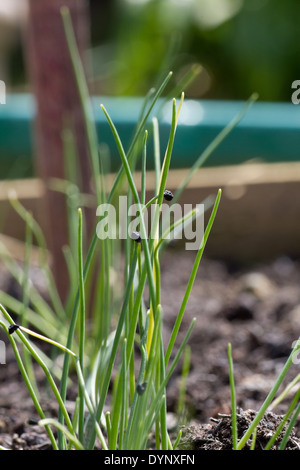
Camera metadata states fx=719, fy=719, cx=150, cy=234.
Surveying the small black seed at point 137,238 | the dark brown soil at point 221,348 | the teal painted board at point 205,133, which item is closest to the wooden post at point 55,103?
the dark brown soil at point 221,348

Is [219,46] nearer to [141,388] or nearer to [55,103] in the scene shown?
[55,103]

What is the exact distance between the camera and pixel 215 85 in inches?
113

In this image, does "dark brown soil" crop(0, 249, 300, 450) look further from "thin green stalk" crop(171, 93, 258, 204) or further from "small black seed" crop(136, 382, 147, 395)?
"thin green stalk" crop(171, 93, 258, 204)

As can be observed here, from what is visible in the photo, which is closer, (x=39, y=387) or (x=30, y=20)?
(x=39, y=387)

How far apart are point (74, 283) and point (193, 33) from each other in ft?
7.08

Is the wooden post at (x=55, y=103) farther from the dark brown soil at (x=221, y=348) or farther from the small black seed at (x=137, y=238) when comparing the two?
the small black seed at (x=137, y=238)

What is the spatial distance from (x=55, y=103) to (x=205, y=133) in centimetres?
59

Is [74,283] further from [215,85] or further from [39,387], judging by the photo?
[215,85]

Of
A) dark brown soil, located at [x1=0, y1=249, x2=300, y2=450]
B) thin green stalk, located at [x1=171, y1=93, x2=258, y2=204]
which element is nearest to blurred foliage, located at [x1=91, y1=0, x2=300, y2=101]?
dark brown soil, located at [x1=0, y1=249, x2=300, y2=450]

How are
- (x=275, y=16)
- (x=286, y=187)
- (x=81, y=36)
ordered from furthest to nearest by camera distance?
(x=275, y=16) → (x=286, y=187) → (x=81, y=36)

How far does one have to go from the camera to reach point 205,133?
5.58 ft

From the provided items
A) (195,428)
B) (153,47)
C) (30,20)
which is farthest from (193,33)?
(195,428)

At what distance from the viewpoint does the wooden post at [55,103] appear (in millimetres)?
1172

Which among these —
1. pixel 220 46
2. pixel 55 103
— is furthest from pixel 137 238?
pixel 220 46
